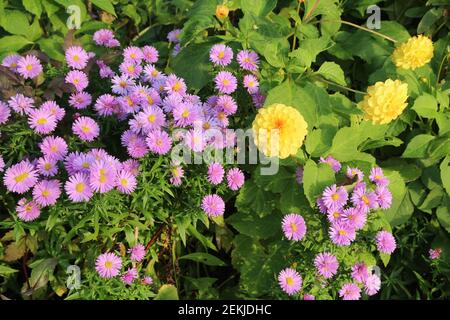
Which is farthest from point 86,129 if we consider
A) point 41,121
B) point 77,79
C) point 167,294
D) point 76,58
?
point 167,294

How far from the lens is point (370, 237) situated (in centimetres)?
215

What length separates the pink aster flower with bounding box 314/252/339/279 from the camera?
6.57 ft

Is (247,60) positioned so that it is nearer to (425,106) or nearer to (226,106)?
(226,106)

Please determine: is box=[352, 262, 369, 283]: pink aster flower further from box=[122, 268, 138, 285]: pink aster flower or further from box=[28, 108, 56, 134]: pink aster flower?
box=[28, 108, 56, 134]: pink aster flower

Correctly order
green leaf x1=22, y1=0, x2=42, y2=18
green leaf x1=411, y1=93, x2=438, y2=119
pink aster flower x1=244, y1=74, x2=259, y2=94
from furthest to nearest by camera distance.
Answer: green leaf x1=22, y1=0, x2=42, y2=18
green leaf x1=411, y1=93, x2=438, y2=119
pink aster flower x1=244, y1=74, x2=259, y2=94

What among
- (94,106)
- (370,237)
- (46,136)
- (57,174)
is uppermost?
(94,106)

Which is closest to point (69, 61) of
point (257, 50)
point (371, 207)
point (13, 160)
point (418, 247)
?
point (13, 160)

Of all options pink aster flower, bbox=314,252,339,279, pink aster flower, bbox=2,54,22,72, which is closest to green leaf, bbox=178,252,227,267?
pink aster flower, bbox=314,252,339,279

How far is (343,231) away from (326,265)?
0.41 feet

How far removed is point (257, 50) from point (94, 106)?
67 centimetres

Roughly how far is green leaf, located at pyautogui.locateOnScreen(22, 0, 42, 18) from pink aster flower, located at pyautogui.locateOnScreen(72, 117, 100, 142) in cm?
86

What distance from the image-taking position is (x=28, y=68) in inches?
91.3

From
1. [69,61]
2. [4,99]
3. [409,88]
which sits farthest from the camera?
[409,88]
